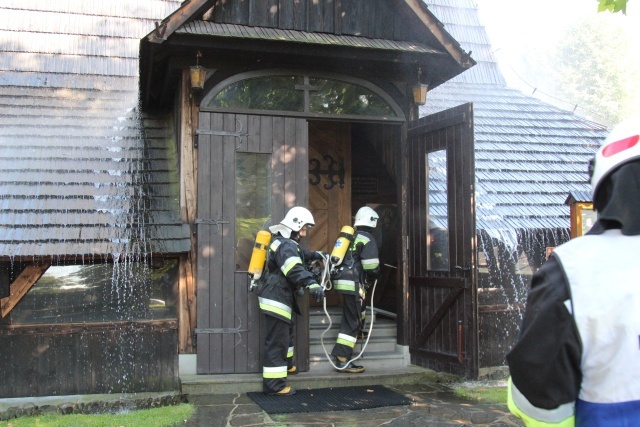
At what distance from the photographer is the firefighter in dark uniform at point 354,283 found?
27.5 ft

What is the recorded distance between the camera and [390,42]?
8312 millimetres

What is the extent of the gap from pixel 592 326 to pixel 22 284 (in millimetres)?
6841

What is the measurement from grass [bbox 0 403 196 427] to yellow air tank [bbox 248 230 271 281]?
160cm

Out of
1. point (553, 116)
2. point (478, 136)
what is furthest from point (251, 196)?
point (553, 116)

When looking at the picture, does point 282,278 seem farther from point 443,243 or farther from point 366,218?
point 443,243

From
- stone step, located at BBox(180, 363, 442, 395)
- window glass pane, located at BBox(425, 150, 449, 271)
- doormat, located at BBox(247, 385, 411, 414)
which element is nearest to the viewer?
doormat, located at BBox(247, 385, 411, 414)

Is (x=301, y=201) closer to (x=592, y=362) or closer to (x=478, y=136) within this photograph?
(x=478, y=136)

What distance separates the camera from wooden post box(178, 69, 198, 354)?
792cm

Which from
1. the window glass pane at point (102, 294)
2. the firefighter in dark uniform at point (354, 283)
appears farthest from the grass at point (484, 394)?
the window glass pane at point (102, 294)

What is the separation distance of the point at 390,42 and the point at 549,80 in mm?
43451

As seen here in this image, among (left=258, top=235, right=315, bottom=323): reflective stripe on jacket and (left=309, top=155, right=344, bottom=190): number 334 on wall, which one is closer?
(left=258, top=235, right=315, bottom=323): reflective stripe on jacket

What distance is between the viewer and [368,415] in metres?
6.75

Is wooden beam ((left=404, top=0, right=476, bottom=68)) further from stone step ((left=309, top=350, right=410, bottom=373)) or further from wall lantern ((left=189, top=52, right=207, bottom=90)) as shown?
stone step ((left=309, top=350, right=410, bottom=373))

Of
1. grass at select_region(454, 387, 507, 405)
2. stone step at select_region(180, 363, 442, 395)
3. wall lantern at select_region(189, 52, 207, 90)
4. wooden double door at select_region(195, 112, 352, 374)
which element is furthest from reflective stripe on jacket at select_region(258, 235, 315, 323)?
grass at select_region(454, 387, 507, 405)
